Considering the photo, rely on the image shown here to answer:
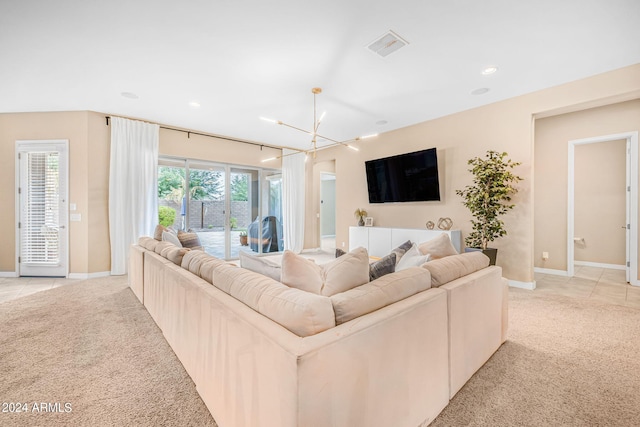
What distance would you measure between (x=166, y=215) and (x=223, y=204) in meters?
1.12

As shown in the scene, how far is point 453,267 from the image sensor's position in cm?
177

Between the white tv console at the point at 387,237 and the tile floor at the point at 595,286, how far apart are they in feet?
4.31

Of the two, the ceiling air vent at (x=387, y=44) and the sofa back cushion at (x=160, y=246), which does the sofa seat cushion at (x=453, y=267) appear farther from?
the sofa back cushion at (x=160, y=246)

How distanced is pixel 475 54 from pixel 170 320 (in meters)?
3.77

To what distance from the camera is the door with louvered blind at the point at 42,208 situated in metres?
4.37

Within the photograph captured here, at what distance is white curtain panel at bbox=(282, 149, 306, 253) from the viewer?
22.3 ft

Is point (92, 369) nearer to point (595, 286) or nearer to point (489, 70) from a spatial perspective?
point (489, 70)

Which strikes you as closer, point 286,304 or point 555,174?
point 286,304

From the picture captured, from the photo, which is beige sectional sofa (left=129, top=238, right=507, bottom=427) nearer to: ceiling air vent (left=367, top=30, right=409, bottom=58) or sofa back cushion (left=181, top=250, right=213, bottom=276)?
sofa back cushion (left=181, top=250, right=213, bottom=276)

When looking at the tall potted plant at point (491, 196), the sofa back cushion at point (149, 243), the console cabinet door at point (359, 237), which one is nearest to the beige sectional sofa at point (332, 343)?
the sofa back cushion at point (149, 243)

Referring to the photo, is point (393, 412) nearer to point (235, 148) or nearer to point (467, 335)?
point (467, 335)

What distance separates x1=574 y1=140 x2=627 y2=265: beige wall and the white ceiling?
104 inches

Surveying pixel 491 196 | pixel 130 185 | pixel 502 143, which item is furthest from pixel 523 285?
pixel 130 185

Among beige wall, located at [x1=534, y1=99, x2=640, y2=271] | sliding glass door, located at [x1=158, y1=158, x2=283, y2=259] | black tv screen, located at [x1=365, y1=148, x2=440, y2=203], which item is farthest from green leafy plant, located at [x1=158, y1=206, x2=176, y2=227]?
beige wall, located at [x1=534, y1=99, x2=640, y2=271]
